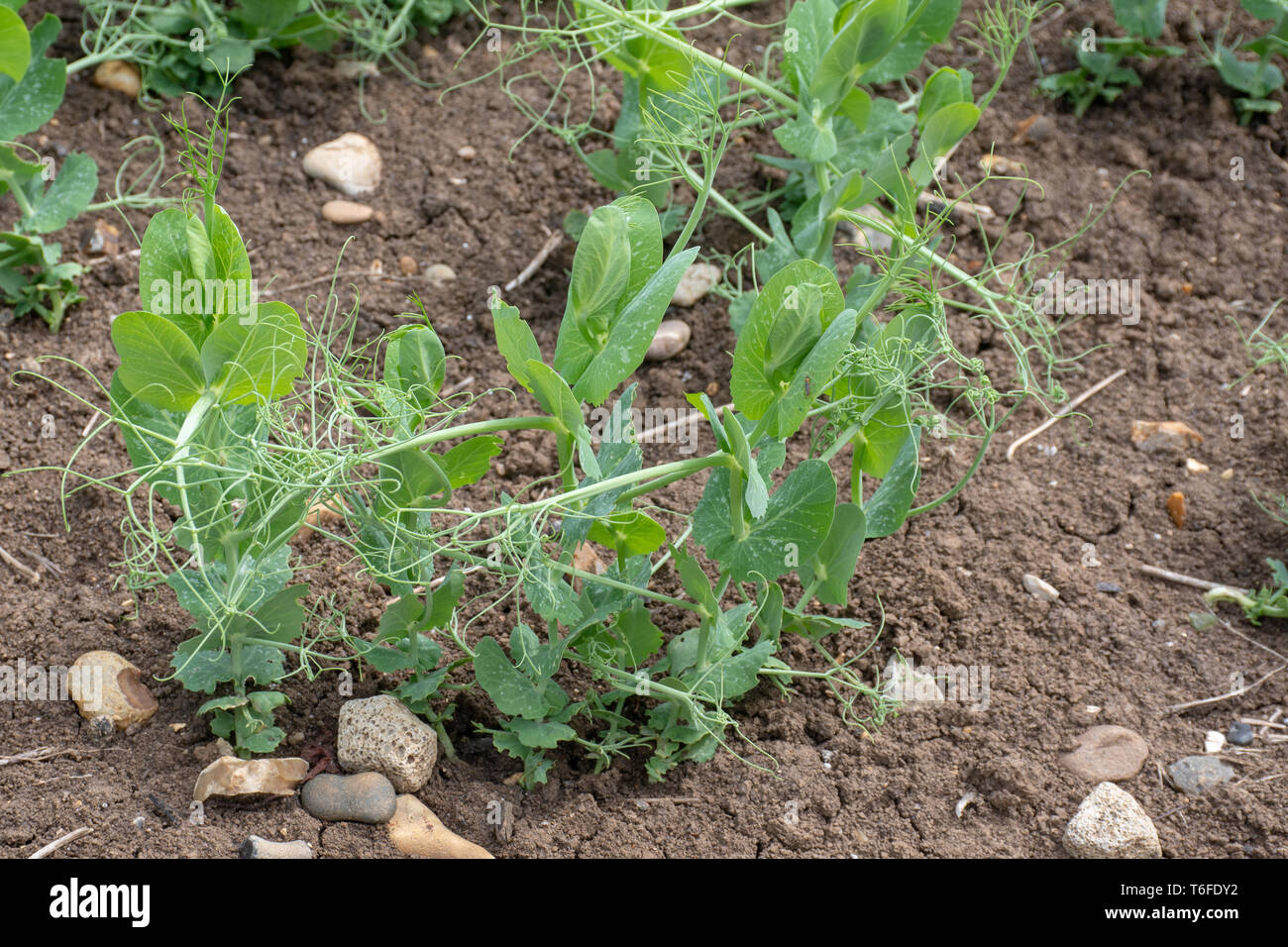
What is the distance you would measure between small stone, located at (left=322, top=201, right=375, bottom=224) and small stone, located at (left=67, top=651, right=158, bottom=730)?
3.86ft

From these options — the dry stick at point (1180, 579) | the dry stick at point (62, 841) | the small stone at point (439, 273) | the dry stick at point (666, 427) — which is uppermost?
the small stone at point (439, 273)

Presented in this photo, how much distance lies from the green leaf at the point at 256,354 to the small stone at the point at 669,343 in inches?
44.4

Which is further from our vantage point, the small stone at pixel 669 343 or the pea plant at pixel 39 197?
the small stone at pixel 669 343

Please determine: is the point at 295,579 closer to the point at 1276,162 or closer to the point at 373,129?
the point at 373,129

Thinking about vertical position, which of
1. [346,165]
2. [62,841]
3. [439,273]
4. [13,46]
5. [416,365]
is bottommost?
[62,841]

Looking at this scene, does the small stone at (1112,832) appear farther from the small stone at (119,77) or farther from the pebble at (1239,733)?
the small stone at (119,77)

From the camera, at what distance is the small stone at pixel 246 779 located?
163 cm

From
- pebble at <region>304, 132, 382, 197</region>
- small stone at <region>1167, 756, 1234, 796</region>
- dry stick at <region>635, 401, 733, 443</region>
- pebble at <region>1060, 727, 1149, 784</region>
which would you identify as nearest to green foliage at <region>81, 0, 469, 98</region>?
pebble at <region>304, 132, 382, 197</region>

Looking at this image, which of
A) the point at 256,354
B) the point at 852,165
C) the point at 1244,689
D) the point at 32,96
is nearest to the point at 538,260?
the point at 852,165

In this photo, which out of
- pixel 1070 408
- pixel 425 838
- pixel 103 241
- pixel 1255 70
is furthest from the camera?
pixel 1255 70

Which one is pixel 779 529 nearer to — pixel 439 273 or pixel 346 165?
pixel 439 273

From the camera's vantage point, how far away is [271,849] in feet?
5.14

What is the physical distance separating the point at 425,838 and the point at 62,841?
1.55 ft

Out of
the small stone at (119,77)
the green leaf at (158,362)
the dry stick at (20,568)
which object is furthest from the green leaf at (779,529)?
the small stone at (119,77)
